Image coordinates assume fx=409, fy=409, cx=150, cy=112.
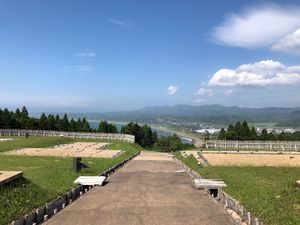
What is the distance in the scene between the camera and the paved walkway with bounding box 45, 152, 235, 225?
1299 centimetres

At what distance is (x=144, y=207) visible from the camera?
14.8m

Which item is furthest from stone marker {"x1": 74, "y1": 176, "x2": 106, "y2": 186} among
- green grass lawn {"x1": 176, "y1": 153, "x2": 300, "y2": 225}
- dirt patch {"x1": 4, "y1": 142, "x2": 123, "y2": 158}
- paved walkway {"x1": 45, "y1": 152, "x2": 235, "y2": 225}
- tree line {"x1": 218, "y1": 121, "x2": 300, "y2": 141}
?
tree line {"x1": 218, "y1": 121, "x2": 300, "y2": 141}

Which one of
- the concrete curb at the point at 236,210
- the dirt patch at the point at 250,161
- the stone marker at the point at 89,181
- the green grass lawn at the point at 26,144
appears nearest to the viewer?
the concrete curb at the point at 236,210

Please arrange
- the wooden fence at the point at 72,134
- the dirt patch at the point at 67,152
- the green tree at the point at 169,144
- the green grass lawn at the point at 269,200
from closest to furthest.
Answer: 1. the green grass lawn at the point at 269,200
2. the dirt patch at the point at 67,152
3. the wooden fence at the point at 72,134
4. the green tree at the point at 169,144

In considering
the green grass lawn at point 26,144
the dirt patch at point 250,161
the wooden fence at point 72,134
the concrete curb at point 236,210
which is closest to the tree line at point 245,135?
the wooden fence at point 72,134

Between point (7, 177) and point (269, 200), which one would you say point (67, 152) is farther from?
point (269, 200)

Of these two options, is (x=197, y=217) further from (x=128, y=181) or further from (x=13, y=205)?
(x=128, y=181)

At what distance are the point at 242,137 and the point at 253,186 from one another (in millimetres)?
55991

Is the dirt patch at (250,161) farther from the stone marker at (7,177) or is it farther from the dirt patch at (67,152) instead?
the stone marker at (7,177)

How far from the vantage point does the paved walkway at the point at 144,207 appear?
12991 millimetres

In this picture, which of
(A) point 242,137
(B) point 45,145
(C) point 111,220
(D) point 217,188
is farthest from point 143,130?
(C) point 111,220

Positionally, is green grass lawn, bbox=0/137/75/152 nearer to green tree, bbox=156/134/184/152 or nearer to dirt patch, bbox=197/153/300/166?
dirt patch, bbox=197/153/300/166

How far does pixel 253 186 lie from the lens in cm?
1830

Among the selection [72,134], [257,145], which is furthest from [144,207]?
[72,134]
